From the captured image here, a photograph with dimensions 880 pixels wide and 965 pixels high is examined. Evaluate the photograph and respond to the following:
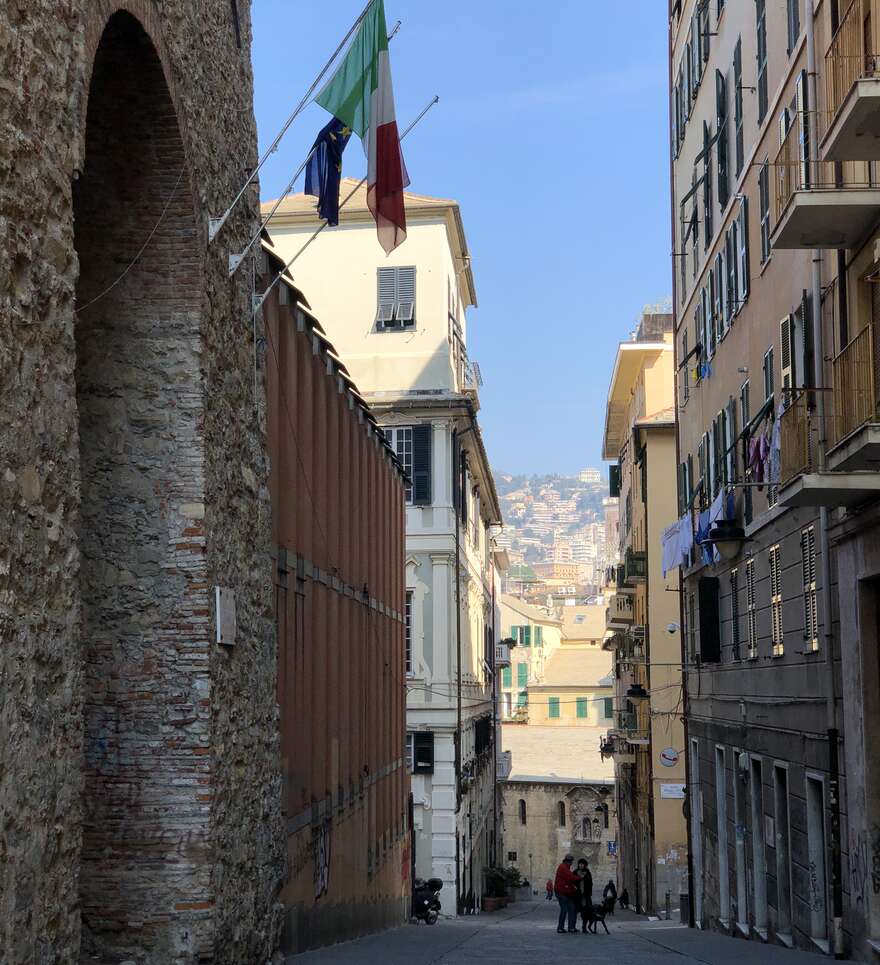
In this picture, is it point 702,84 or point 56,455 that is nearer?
point 56,455

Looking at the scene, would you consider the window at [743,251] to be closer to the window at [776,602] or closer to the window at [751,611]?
the window at [751,611]

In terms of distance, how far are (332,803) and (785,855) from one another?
19.2 feet

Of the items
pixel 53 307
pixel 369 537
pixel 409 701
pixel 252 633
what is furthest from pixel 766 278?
pixel 409 701

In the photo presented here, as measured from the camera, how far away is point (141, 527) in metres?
9.41

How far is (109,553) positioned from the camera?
30.8 ft

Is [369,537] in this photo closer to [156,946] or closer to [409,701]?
[156,946]

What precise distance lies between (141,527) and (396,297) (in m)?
30.8

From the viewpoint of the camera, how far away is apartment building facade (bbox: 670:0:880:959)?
1355 centimetres

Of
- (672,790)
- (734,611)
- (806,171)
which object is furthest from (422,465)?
(806,171)

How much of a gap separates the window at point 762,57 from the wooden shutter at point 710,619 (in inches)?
317

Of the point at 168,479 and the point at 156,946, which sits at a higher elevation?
the point at 168,479

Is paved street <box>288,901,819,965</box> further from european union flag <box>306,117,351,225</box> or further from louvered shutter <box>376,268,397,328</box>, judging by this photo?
louvered shutter <box>376,268,397,328</box>

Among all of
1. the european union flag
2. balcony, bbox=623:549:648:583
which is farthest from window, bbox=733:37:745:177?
balcony, bbox=623:549:648:583

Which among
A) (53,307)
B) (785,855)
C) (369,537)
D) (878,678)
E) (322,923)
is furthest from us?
(369,537)
